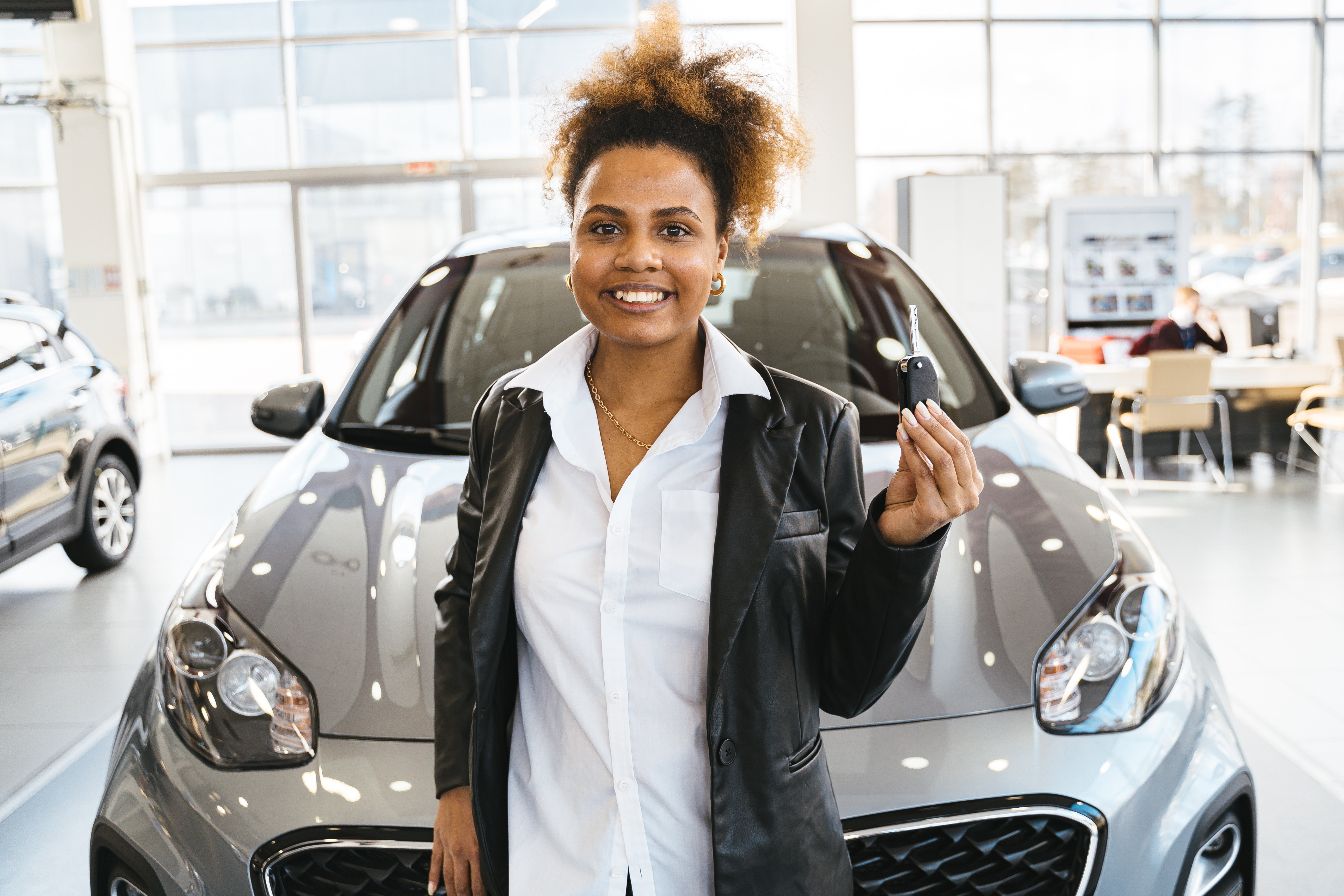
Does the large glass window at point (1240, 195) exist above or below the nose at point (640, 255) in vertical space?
above

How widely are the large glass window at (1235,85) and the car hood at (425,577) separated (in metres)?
9.04

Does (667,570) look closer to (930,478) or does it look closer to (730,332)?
(930,478)

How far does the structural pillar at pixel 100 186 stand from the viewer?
808 centimetres

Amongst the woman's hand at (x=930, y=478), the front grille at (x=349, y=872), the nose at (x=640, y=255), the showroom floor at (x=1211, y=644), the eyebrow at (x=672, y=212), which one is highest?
the eyebrow at (x=672, y=212)

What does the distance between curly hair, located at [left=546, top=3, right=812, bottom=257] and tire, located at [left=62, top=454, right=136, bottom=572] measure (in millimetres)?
4173

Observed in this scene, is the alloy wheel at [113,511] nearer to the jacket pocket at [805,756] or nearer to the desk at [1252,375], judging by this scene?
the jacket pocket at [805,756]

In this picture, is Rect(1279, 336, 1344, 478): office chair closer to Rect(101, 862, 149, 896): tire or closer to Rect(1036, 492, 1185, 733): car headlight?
Rect(1036, 492, 1185, 733): car headlight

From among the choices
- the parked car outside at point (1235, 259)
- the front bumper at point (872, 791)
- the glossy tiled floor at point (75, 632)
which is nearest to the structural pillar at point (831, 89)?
the parked car outside at point (1235, 259)

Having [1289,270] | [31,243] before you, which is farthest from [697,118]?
[1289,270]

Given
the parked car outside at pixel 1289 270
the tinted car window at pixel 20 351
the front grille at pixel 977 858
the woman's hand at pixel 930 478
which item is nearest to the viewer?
the woman's hand at pixel 930 478

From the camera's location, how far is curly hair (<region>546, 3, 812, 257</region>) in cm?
104

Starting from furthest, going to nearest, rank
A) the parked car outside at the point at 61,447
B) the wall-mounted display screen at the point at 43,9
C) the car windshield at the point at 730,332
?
the wall-mounted display screen at the point at 43,9, the parked car outside at the point at 61,447, the car windshield at the point at 730,332

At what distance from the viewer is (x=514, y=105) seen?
29.8 feet

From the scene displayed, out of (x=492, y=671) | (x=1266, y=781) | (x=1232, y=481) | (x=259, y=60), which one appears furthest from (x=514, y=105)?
(x=492, y=671)
